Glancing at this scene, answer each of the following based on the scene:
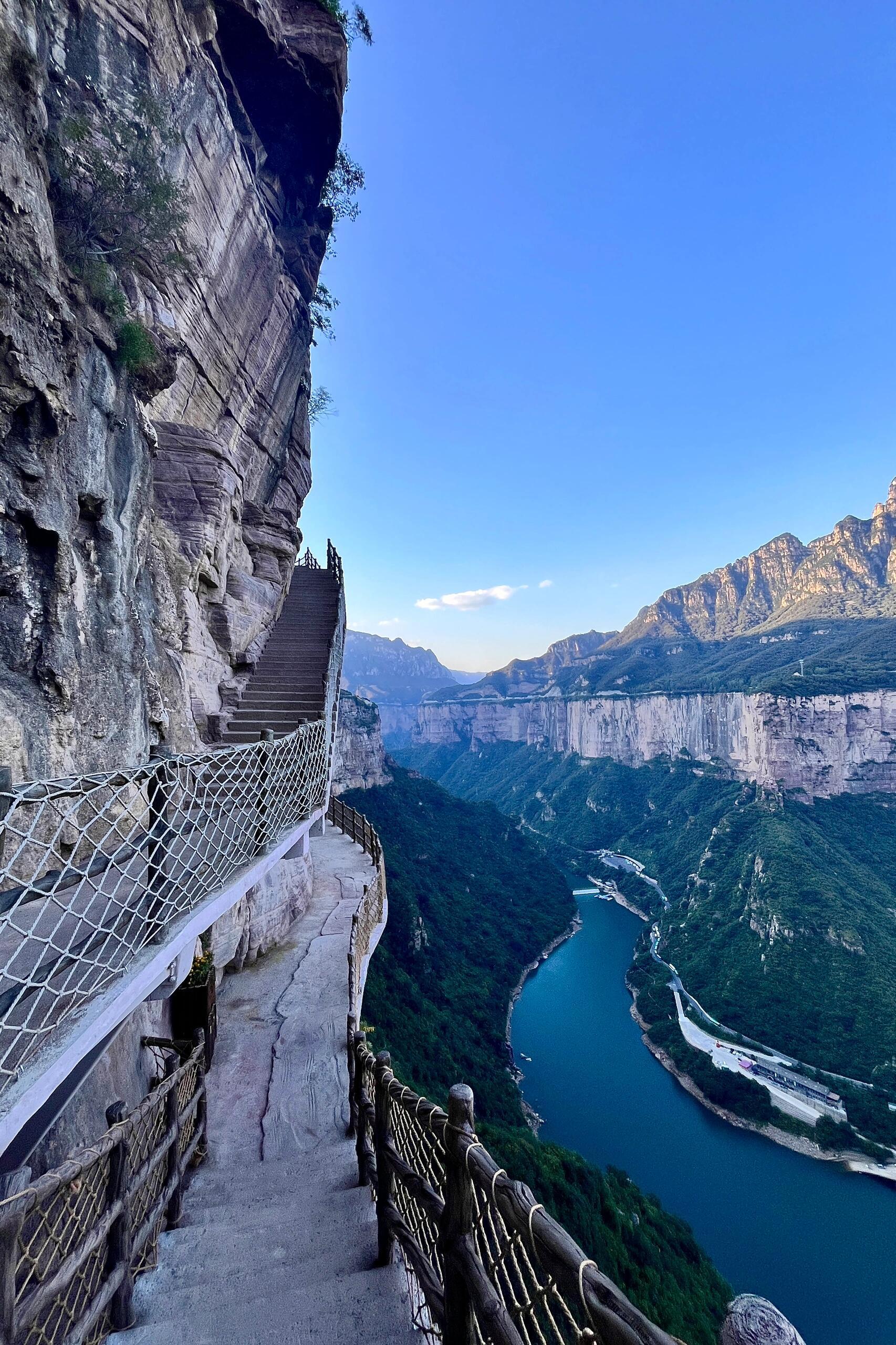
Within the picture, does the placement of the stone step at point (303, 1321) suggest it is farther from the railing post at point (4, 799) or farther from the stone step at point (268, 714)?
the stone step at point (268, 714)

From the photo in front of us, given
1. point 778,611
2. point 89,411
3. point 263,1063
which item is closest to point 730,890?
point 263,1063

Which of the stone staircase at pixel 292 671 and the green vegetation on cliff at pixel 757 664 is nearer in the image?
the stone staircase at pixel 292 671

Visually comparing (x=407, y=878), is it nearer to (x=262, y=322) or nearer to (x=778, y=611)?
(x=262, y=322)

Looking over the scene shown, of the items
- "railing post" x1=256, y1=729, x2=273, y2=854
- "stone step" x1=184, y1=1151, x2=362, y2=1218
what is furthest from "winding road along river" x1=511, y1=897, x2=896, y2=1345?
"railing post" x1=256, y1=729, x2=273, y2=854

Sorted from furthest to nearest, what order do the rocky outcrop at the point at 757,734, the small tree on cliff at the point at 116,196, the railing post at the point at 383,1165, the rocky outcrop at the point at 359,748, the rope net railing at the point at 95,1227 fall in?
the rocky outcrop at the point at 757,734
the rocky outcrop at the point at 359,748
the small tree on cliff at the point at 116,196
the railing post at the point at 383,1165
the rope net railing at the point at 95,1227

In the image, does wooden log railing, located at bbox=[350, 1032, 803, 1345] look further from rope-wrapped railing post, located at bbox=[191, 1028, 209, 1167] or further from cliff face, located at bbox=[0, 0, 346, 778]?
cliff face, located at bbox=[0, 0, 346, 778]

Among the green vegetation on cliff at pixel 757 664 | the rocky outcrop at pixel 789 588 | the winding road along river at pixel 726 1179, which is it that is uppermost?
the rocky outcrop at pixel 789 588

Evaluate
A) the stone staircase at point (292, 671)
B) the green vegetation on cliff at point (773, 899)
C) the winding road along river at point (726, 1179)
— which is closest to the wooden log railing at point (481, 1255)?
the stone staircase at point (292, 671)
